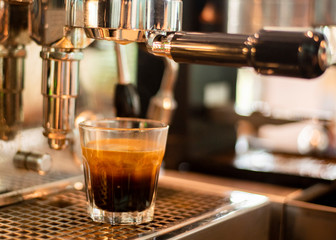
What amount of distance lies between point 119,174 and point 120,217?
4cm

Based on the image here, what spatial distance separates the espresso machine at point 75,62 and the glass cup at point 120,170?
0.02m

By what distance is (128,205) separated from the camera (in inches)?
23.8

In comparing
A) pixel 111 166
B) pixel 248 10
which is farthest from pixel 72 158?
pixel 248 10

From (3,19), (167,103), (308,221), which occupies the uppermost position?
(3,19)

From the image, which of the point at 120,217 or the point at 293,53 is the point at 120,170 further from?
the point at 293,53

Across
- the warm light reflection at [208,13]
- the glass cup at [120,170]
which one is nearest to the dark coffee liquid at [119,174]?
the glass cup at [120,170]

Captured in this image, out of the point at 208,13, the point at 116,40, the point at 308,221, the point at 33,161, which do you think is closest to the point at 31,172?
the point at 33,161

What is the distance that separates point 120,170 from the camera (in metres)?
0.60

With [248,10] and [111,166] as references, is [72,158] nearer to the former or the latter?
[111,166]

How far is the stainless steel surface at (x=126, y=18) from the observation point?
55 centimetres

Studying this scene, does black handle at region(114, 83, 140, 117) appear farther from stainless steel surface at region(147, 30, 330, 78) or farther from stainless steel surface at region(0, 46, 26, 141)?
stainless steel surface at region(147, 30, 330, 78)

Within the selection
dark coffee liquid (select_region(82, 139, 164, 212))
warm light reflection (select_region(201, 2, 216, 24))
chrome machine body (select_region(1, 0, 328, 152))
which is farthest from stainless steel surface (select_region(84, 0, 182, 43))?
warm light reflection (select_region(201, 2, 216, 24))

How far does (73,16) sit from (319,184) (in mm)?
532

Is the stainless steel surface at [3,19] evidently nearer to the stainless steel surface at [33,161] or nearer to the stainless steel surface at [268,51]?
the stainless steel surface at [33,161]
